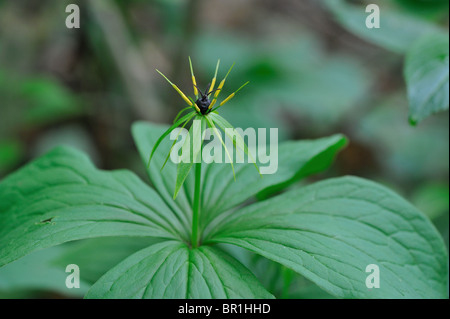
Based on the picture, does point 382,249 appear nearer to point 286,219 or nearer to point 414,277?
point 414,277

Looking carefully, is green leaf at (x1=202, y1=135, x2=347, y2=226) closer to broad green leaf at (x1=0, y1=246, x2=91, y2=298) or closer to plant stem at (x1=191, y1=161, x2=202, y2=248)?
plant stem at (x1=191, y1=161, x2=202, y2=248)

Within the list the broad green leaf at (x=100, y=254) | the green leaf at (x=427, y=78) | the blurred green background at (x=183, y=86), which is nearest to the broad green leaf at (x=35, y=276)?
the broad green leaf at (x=100, y=254)

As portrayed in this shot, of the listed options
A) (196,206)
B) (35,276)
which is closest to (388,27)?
(196,206)

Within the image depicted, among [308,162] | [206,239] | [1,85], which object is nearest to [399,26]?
[308,162]

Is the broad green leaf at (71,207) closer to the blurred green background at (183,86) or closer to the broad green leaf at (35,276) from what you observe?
the broad green leaf at (35,276)

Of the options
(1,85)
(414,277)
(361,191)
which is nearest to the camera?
(414,277)

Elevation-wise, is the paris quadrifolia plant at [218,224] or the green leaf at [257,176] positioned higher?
the green leaf at [257,176]
